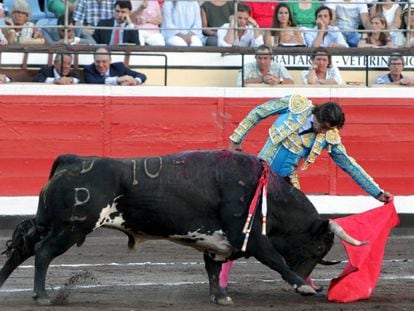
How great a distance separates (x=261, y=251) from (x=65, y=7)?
5.14 m

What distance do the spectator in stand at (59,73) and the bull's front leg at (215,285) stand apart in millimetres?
4337

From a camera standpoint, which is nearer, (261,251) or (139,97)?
(261,251)

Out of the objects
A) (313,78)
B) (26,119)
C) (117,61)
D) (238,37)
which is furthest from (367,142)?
(26,119)

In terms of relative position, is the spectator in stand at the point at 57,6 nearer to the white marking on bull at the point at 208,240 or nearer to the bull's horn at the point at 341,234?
the white marking on bull at the point at 208,240

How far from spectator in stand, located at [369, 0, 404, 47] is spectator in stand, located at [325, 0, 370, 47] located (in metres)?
0.11

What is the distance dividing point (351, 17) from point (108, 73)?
2731 mm

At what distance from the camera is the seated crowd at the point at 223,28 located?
10625 mm

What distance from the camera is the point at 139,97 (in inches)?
415

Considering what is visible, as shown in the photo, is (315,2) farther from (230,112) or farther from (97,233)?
(97,233)

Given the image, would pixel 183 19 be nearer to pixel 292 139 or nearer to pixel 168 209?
pixel 292 139

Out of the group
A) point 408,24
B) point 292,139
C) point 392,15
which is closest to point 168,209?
point 292,139

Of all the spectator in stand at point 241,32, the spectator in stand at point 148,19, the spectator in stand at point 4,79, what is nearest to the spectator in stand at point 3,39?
the spectator in stand at point 4,79

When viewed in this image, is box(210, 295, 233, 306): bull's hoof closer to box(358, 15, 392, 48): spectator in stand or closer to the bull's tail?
the bull's tail

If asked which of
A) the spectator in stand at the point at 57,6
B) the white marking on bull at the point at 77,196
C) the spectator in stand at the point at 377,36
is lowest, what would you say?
the white marking on bull at the point at 77,196
